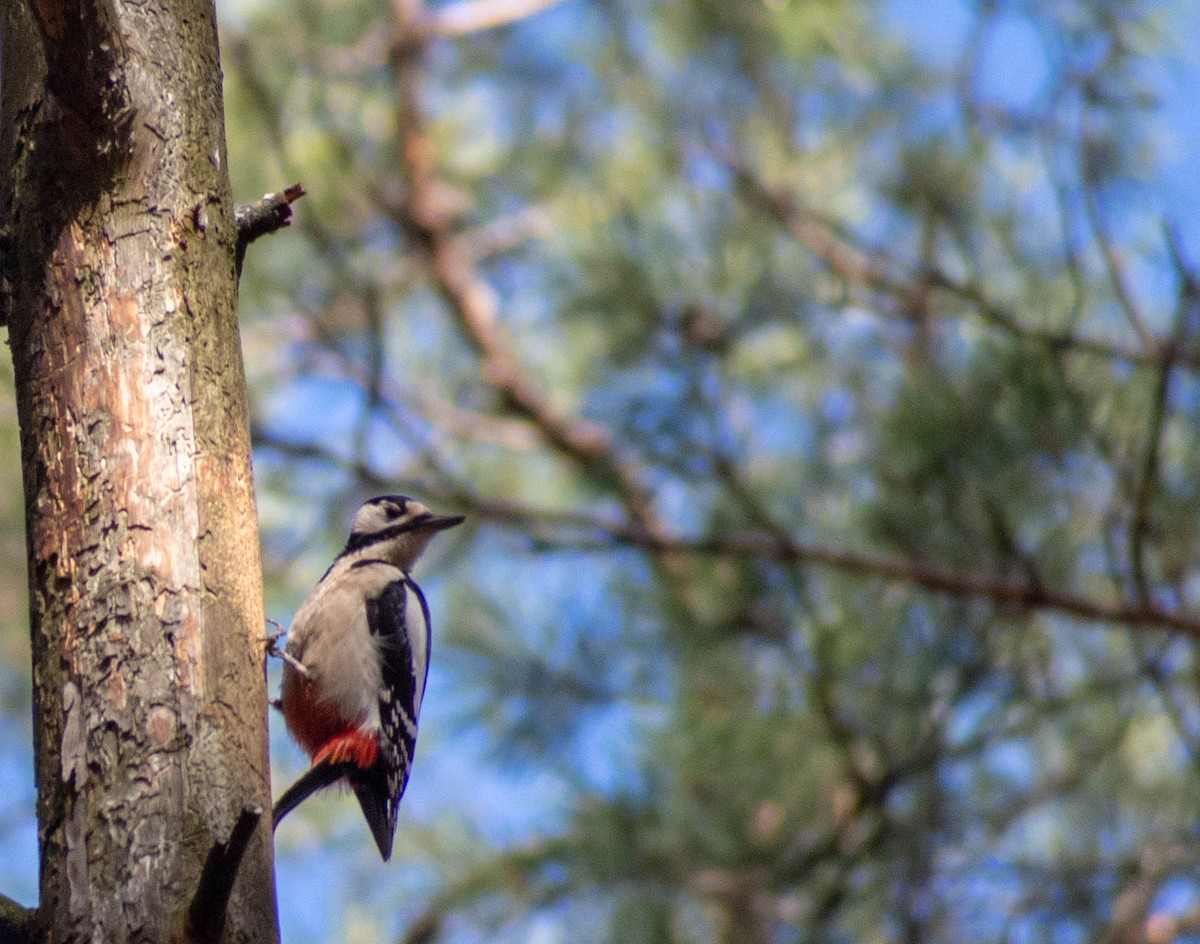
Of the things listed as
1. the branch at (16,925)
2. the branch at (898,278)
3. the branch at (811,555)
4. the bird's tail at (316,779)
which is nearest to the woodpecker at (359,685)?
the bird's tail at (316,779)

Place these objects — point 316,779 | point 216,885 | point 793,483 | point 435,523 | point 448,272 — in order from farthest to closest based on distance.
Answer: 1. point 448,272
2. point 793,483
3. point 435,523
4. point 316,779
5. point 216,885

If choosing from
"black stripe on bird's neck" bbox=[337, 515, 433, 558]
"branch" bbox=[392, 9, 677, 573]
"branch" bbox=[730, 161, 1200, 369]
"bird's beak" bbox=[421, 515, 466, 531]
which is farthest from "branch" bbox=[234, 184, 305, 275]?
"branch" bbox=[392, 9, 677, 573]

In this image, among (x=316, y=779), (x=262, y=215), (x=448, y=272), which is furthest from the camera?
(x=448, y=272)

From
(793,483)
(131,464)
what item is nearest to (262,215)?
(131,464)

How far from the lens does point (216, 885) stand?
124cm

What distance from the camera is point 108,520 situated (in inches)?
58.2

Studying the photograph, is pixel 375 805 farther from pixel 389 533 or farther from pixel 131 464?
pixel 131 464

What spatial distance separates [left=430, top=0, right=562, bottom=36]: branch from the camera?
4973 mm

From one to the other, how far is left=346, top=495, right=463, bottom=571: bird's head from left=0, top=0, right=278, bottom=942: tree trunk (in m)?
1.50

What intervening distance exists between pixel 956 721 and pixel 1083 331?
1.16 metres

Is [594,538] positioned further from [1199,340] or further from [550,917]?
[1199,340]

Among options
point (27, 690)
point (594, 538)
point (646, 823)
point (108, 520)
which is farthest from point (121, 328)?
point (27, 690)

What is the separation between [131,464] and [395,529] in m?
1.66

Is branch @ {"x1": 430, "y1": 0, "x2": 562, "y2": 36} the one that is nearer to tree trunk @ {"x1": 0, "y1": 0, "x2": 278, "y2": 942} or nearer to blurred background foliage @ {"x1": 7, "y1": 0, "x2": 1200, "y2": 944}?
blurred background foliage @ {"x1": 7, "y1": 0, "x2": 1200, "y2": 944}
